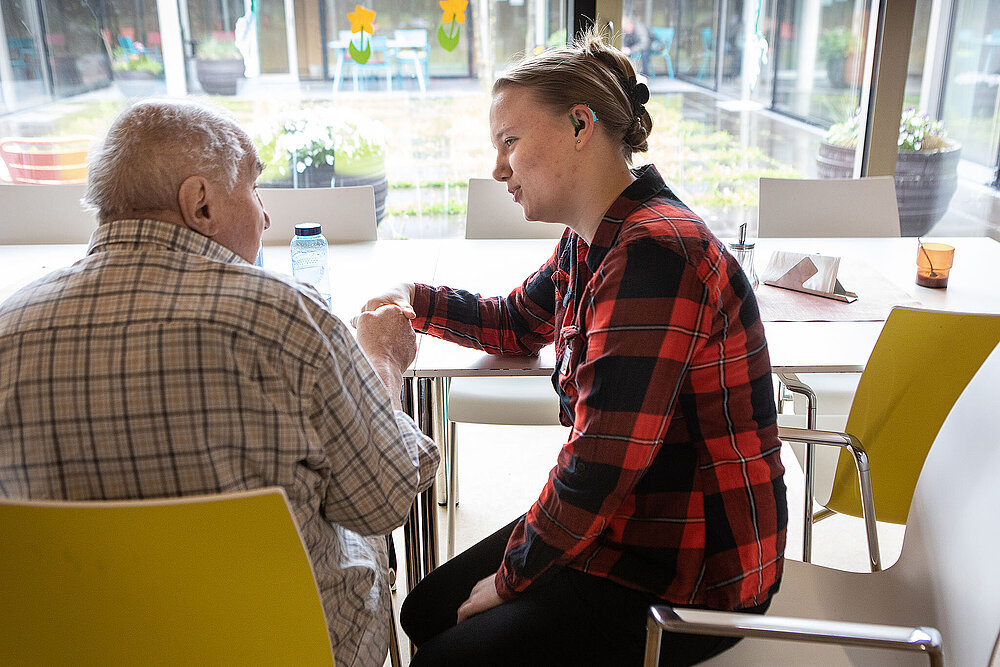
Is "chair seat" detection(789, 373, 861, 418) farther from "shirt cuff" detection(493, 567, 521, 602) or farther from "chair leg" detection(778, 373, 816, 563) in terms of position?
"shirt cuff" detection(493, 567, 521, 602)

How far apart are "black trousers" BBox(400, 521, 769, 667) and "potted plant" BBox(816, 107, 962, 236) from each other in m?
3.27

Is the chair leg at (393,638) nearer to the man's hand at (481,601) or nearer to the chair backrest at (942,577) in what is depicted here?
the man's hand at (481,601)

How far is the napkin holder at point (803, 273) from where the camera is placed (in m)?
2.05

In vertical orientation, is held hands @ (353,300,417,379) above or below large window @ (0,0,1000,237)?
below

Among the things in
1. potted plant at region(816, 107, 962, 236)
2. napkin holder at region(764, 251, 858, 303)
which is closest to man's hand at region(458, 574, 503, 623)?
napkin holder at region(764, 251, 858, 303)

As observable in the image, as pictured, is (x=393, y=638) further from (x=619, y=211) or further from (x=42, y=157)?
(x=42, y=157)

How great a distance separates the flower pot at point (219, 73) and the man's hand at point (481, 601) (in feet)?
9.69

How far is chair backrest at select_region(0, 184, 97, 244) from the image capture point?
2.70 m

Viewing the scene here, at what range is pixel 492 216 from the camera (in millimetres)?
2857

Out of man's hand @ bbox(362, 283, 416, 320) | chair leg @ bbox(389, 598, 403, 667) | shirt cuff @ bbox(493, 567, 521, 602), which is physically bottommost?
chair leg @ bbox(389, 598, 403, 667)

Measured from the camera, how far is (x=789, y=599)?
4.69 feet

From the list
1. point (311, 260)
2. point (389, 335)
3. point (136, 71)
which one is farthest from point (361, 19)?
point (389, 335)

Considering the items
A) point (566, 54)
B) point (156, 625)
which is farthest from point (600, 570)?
point (566, 54)

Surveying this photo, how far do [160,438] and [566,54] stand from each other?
846mm
